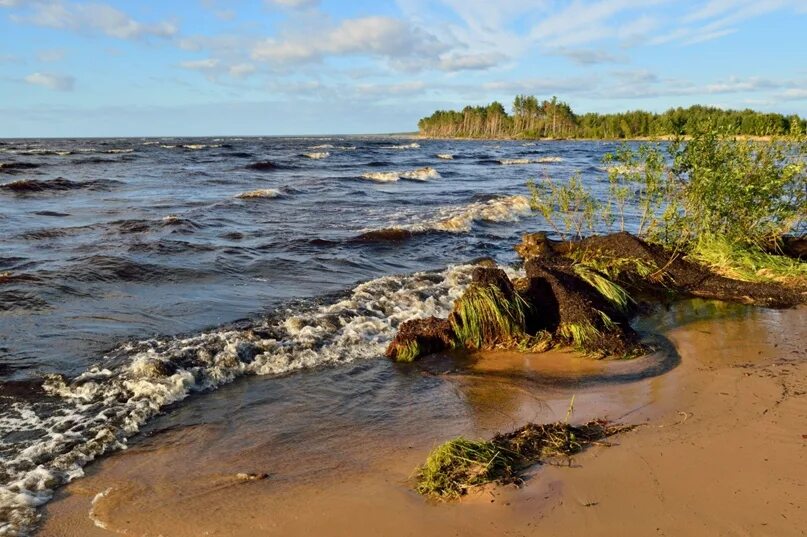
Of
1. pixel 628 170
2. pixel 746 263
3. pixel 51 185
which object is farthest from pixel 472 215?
pixel 51 185

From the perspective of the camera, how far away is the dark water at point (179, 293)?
5438 millimetres

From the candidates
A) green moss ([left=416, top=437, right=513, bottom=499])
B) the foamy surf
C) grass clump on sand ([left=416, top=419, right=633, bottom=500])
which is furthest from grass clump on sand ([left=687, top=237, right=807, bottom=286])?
the foamy surf

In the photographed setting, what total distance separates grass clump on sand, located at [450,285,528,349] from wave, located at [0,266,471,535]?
1.03m

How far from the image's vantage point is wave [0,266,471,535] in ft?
14.4

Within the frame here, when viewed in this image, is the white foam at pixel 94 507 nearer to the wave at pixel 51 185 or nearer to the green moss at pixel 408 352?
the green moss at pixel 408 352

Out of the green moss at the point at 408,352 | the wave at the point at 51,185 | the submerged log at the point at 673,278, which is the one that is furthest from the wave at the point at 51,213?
the submerged log at the point at 673,278

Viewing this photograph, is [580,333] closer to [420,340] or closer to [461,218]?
[420,340]

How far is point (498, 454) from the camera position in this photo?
4070 mm

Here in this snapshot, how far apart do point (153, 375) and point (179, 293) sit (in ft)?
11.8

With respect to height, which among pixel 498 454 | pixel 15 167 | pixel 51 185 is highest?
pixel 15 167

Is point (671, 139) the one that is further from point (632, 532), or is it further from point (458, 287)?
point (632, 532)

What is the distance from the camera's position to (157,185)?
25.6 meters

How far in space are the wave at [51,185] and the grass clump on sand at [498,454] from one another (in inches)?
933

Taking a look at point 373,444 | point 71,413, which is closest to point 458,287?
point 373,444
